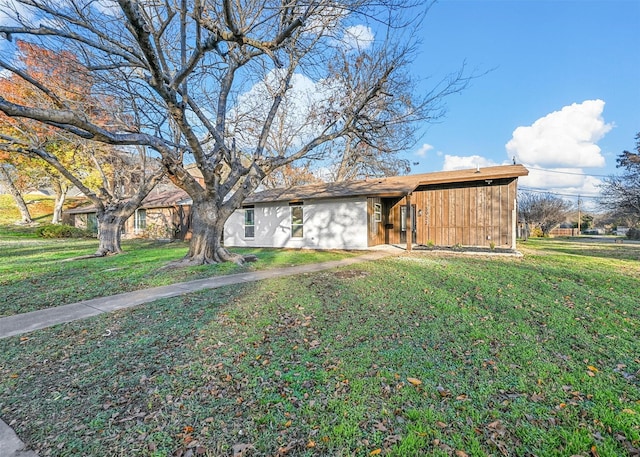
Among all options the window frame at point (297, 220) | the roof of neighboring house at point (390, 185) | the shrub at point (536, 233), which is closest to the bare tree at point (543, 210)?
the shrub at point (536, 233)

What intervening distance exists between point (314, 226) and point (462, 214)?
22.9ft

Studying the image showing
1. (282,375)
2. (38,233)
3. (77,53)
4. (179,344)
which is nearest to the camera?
(282,375)

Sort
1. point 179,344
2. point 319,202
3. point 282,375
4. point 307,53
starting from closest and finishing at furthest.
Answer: point 282,375, point 179,344, point 307,53, point 319,202

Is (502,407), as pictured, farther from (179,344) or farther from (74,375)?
(74,375)

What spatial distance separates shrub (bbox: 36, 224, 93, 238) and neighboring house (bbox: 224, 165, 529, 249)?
15.6m

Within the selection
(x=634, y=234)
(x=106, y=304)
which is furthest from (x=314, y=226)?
(x=634, y=234)

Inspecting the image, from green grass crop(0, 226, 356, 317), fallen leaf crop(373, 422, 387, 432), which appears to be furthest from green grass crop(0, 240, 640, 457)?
green grass crop(0, 226, 356, 317)

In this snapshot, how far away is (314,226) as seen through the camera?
606 inches

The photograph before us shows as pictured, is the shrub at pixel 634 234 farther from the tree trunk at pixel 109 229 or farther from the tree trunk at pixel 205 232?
the tree trunk at pixel 109 229

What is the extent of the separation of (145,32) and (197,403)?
18.4 feet

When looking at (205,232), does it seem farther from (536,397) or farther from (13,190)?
(13,190)

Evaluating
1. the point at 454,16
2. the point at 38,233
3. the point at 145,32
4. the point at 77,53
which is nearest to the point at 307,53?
the point at 454,16

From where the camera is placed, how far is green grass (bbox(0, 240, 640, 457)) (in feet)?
7.50

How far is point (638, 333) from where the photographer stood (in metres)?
4.15
